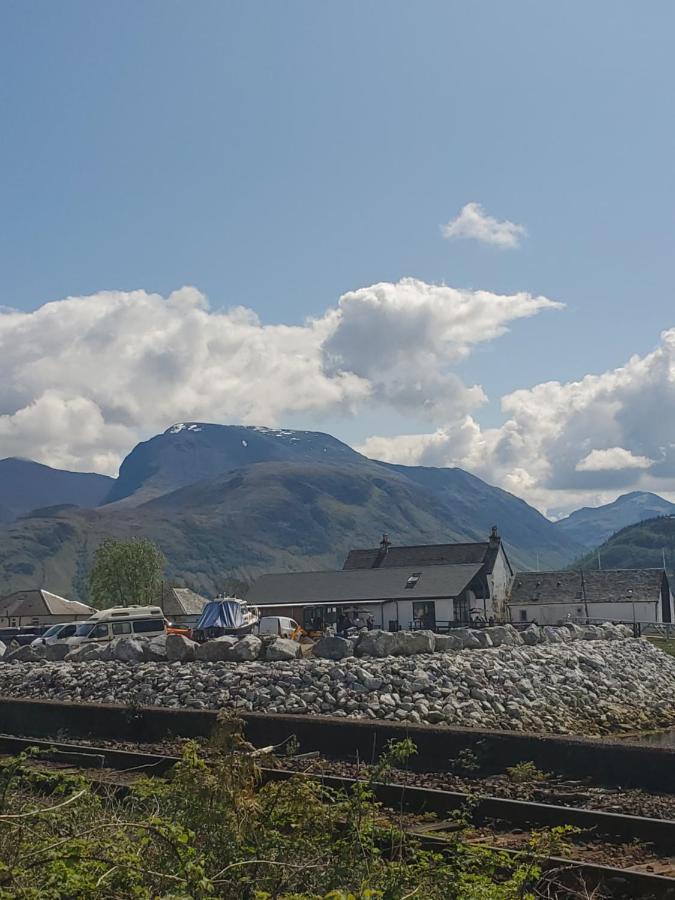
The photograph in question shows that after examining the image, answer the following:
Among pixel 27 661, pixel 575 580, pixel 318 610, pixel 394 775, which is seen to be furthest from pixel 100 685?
pixel 575 580

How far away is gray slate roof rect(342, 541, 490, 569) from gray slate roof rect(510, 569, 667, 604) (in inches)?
167

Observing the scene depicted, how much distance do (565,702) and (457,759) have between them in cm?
1199

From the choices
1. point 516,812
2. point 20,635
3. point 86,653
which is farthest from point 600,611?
point 516,812

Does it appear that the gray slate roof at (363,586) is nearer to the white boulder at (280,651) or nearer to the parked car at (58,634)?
the parked car at (58,634)

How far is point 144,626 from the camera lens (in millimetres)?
43375

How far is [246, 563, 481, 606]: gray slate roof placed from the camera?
197 ft

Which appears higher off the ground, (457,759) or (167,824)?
(167,824)

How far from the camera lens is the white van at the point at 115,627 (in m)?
41.2

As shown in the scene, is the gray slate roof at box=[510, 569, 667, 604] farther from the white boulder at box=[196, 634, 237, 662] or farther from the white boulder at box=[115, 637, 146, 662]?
the white boulder at box=[196, 634, 237, 662]

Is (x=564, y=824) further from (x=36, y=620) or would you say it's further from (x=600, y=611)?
(x=36, y=620)

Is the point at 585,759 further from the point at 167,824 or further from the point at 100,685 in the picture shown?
the point at 100,685

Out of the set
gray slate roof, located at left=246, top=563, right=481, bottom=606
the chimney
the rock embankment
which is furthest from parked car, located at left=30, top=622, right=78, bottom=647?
the chimney

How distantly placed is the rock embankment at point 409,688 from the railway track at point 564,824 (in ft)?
29.9

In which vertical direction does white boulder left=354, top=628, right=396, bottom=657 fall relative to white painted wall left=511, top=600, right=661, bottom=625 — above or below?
above
